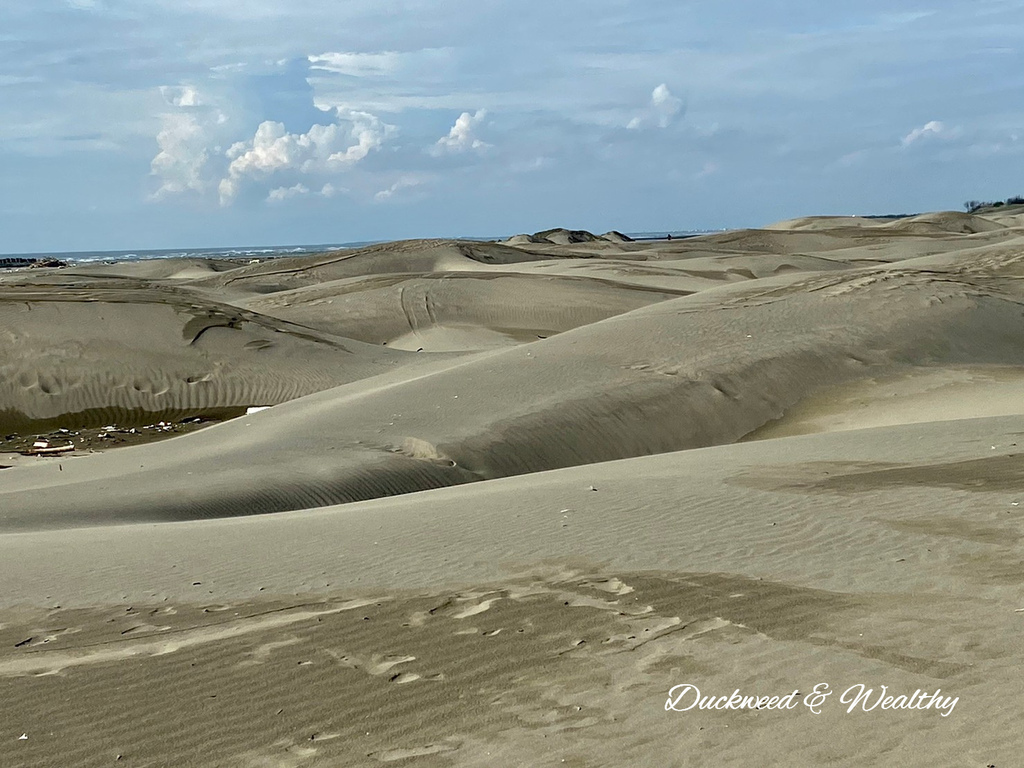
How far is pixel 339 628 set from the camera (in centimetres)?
461

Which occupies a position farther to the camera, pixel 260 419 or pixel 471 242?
pixel 471 242

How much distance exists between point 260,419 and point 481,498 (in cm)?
634

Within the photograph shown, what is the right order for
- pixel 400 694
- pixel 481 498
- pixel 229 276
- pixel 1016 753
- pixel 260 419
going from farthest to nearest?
pixel 229 276 < pixel 260 419 < pixel 481 498 < pixel 400 694 < pixel 1016 753

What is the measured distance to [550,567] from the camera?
17.6ft

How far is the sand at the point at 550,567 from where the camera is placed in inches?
140

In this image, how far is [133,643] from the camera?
458 cm

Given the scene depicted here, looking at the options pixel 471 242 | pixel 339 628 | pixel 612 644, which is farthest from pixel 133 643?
pixel 471 242

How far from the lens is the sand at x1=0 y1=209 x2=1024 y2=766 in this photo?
3.55 m

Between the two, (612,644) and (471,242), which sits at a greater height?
(471,242)

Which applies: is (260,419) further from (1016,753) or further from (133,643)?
(1016,753)

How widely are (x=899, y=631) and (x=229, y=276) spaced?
41371mm

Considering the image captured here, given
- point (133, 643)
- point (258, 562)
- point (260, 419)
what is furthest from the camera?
point (260, 419)

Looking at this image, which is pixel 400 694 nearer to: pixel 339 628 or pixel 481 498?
pixel 339 628

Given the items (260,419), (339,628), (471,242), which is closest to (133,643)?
(339,628)
